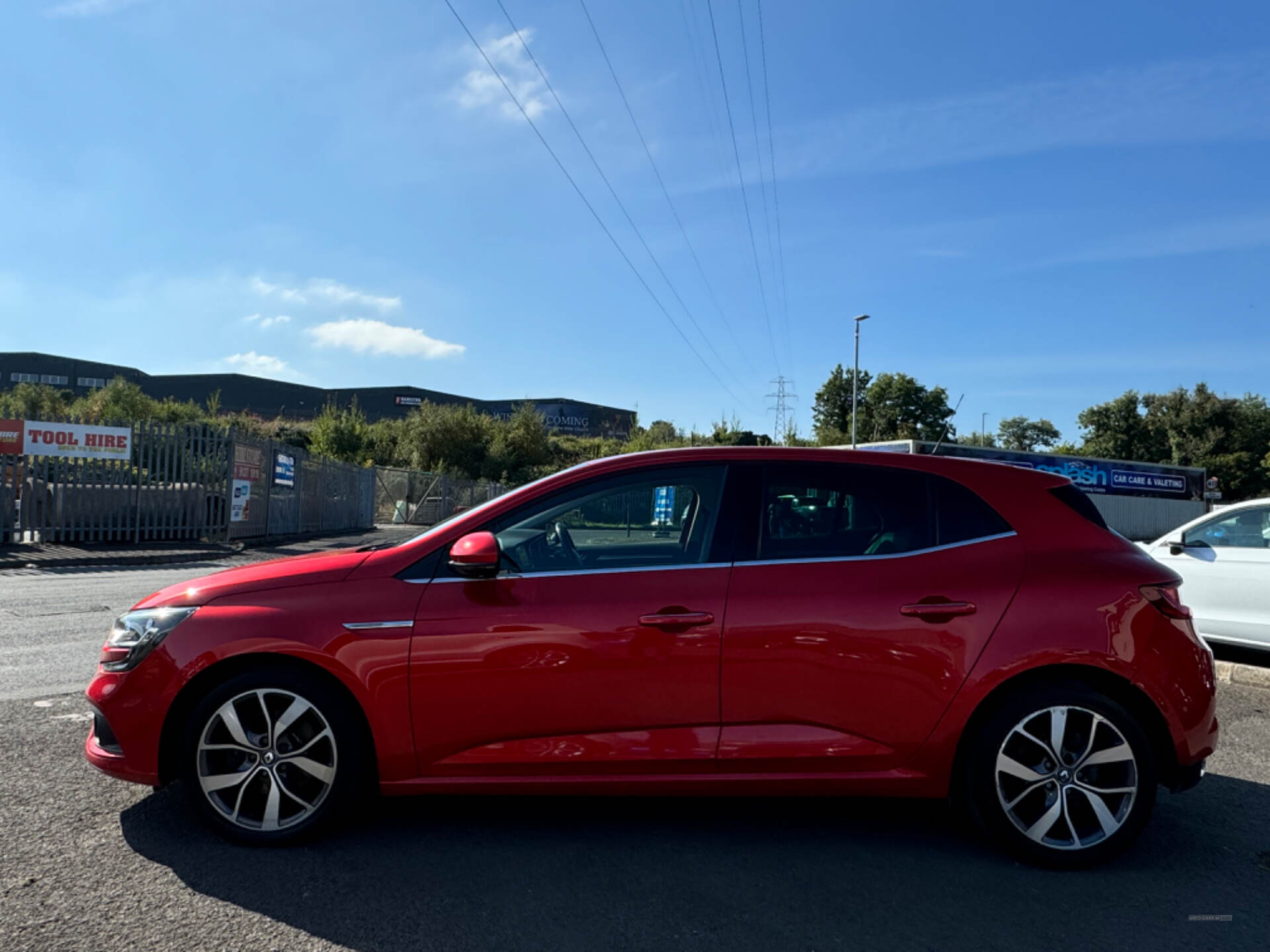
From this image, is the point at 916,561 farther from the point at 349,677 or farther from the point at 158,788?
the point at 158,788

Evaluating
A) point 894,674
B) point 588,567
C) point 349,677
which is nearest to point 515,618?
point 588,567

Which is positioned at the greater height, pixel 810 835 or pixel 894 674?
pixel 894 674

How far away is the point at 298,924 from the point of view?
2871mm

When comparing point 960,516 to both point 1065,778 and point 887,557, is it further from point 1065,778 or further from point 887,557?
point 1065,778

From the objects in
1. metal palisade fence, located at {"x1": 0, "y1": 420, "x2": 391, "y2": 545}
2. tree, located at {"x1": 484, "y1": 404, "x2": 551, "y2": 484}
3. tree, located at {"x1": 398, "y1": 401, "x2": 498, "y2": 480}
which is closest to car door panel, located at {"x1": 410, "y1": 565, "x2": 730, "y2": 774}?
metal palisade fence, located at {"x1": 0, "y1": 420, "x2": 391, "y2": 545}

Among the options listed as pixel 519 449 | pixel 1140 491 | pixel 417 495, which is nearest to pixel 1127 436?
pixel 1140 491

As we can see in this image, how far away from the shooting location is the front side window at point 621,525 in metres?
3.61

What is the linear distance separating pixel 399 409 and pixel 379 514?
45723mm

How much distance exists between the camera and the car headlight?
3488 mm

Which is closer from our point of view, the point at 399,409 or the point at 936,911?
the point at 936,911

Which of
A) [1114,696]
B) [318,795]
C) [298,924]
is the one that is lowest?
[298,924]

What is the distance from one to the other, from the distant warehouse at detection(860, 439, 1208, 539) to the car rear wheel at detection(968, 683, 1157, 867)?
133 feet

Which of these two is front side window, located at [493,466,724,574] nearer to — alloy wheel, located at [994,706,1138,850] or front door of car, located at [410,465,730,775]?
front door of car, located at [410,465,730,775]

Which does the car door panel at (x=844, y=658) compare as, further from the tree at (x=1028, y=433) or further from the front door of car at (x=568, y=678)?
the tree at (x=1028, y=433)
